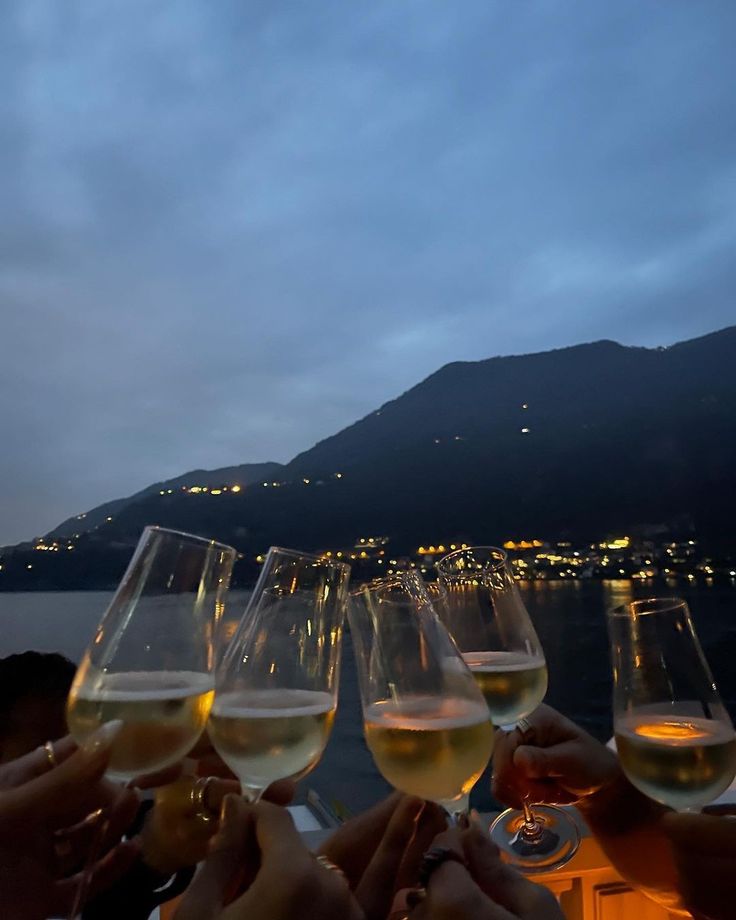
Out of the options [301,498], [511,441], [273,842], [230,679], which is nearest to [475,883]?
[273,842]

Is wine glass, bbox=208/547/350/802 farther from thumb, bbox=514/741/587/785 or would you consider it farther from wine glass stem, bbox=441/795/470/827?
thumb, bbox=514/741/587/785

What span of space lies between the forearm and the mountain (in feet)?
21.5

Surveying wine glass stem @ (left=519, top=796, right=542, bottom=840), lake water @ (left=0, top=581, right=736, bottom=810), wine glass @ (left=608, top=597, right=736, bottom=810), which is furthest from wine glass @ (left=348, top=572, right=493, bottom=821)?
wine glass stem @ (left=519, top=796, right=542, bottom=840)

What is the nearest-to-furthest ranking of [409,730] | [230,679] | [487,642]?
[409,730], [230,679], [487,642]

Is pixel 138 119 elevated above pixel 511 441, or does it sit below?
above

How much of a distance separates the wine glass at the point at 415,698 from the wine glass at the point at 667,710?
0.25 meters

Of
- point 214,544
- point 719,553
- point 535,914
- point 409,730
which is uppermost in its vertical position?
point 214,544

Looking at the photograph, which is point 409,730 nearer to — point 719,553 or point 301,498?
point 301,498

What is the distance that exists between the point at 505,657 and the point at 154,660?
0.73 metres

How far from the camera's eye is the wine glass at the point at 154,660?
0.81 metres

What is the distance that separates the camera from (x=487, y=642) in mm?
1429

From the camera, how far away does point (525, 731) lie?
1.21 meters

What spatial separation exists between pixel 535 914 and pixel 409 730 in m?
0.26

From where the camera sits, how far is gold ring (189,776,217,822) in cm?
98
